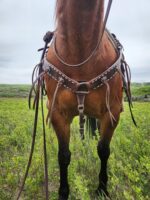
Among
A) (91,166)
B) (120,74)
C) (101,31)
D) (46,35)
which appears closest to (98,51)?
(101,31)

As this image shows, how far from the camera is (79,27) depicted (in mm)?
3623

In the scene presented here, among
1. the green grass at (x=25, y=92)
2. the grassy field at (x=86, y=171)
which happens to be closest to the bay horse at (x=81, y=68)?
the grassy field at (x=86, y=171)

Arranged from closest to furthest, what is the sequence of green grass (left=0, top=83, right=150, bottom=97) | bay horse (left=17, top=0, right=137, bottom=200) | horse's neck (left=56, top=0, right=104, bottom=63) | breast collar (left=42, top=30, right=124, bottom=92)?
horse's neck (left=56, top=0, right=104, bottom=63), bay horse (left=17, top=0, right=137, bottom=200), breast collar (left=42, top=30, right=124, bottom=92), green grass (left=0, top=83, right=150, bottom=97)

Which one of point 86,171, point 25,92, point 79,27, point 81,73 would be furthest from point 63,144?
point 25,92

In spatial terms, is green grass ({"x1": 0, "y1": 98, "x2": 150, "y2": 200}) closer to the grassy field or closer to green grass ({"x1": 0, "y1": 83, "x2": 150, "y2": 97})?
the grassy field

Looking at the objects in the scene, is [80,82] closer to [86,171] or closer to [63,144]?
[63,144]

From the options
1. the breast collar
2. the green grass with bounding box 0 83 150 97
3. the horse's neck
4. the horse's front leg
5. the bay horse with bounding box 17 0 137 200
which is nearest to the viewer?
the horse's neck

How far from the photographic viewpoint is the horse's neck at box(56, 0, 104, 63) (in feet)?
11.6

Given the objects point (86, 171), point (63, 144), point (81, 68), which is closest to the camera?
point (81, 68)

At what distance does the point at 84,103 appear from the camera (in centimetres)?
403

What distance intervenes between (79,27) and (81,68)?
17.6 inches

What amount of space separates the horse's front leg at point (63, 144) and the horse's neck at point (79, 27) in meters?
0.71

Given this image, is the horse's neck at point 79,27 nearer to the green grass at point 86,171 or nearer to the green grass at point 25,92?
the green grass at point 86,171

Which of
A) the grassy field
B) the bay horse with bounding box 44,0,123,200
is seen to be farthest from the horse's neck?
the grassy field
